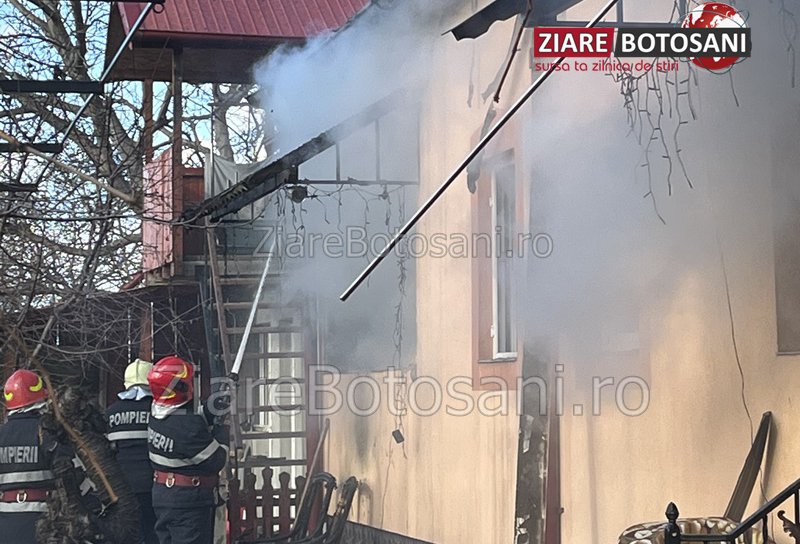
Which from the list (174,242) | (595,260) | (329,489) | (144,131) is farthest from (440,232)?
(144,131)

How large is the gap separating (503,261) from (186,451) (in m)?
2.89

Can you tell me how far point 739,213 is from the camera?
580 centimetres

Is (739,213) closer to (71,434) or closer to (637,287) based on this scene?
(637,287)

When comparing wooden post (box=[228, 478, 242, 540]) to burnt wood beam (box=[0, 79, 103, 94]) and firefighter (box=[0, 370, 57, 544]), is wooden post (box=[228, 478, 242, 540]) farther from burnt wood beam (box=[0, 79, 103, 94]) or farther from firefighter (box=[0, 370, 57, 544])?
burnt wood beam (box=[0, 79, 103, 94])

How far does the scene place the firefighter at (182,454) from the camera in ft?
31.3

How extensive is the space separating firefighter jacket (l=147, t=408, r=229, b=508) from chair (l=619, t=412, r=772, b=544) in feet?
15.8

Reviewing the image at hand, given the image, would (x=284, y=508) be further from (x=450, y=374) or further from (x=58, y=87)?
(x=58, y=87)

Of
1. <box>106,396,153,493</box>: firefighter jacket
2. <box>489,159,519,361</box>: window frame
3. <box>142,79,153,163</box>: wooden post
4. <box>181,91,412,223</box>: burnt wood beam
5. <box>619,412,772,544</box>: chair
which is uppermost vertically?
<box>142,79,153,163</box>: wooden post

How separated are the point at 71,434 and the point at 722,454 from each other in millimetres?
5100

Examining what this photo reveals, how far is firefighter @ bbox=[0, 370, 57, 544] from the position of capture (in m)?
8.94

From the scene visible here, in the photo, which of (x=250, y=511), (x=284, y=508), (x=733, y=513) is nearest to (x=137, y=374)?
(x=250, y=511)

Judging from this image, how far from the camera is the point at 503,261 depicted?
8969 mm

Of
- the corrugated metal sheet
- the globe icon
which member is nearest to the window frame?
the globe icon

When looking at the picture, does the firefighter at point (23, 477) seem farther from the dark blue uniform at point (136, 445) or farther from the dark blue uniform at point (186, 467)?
the dark blue uniform at point (136, 445)
